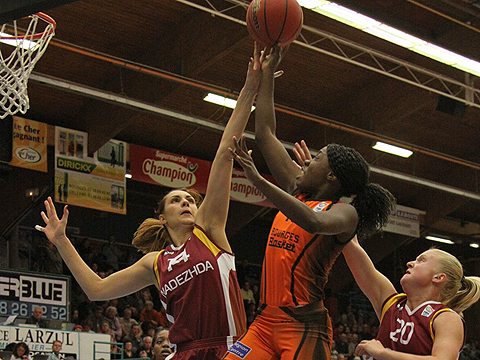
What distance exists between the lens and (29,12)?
235 inches

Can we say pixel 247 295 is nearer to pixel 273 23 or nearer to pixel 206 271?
pixel 273 23

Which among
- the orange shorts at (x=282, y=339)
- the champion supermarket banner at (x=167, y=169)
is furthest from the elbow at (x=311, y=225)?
the champion supermarket banner at (x=167, y=169)

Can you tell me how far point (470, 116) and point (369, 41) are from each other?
5.11 metres

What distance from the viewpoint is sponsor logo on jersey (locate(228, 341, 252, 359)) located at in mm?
4430

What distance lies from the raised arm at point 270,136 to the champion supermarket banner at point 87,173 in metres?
12.0

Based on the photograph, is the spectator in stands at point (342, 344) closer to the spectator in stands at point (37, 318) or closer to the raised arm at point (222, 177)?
the spectator in stands at point (37, 318)

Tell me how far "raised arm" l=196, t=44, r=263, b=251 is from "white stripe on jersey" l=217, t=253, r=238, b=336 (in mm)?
77

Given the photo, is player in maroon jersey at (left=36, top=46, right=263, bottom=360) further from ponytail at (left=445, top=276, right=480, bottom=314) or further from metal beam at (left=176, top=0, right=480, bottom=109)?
metal beam at (left=176, top=0, right=480, bottom=109)

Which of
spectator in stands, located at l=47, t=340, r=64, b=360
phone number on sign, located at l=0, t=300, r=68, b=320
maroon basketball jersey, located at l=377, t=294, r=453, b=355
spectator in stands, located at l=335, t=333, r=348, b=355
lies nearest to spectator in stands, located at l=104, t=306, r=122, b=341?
phone number on sign, located at l=0, t=300, r=68, b=320

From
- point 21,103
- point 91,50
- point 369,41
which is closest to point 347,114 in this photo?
point 369,41

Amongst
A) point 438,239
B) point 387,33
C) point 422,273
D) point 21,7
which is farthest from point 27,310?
point 438,239

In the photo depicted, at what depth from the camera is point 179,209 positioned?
5254 millimetres

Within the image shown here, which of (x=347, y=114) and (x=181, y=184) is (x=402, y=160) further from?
(x=181, y=184)

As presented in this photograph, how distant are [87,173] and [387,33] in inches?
244
